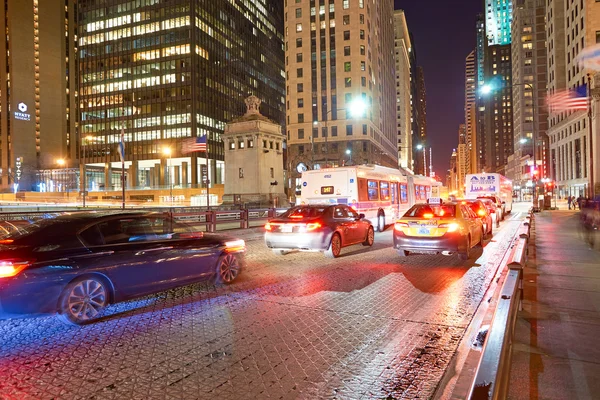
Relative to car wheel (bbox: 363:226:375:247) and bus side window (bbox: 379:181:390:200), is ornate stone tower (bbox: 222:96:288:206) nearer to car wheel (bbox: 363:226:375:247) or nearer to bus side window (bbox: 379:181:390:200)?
bus side window (bbox: 379:181:390:200)

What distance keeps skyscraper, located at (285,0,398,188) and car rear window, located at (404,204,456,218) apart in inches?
2797

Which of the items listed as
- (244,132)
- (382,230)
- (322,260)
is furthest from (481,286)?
(244,132)

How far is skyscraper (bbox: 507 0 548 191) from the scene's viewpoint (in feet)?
411

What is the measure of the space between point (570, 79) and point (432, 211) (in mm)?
80116

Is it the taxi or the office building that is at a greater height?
the office building

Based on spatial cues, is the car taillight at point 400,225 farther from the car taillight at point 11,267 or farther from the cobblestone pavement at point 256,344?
the car taillight at point 11,267

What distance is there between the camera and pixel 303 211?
39.9ft

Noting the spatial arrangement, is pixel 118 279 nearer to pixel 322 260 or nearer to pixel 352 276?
pixel 352 276

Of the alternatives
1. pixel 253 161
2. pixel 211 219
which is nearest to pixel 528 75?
pixel 253 161

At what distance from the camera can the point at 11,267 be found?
5250 mm

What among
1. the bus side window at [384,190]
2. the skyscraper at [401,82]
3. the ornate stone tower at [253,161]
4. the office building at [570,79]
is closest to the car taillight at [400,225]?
the bus side window at [384,190]

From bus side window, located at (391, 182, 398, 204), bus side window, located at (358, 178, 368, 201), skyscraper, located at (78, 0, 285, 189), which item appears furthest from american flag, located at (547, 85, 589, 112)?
skyscraper, located at (78, 0, 285, 189)

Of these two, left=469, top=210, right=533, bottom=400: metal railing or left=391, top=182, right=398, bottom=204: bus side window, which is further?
left=391, top=182, right=398, bottom=204: bus side window

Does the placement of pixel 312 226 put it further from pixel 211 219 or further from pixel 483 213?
pixel 211 219
